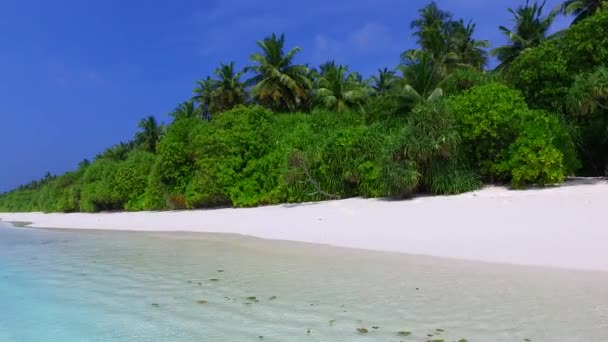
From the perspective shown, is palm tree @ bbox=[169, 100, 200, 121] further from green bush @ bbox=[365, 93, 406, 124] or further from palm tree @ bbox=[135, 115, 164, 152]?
green bush @ bbox=[365, 93, 406, 124]

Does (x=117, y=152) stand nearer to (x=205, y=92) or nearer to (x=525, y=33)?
(x=205, y=92)

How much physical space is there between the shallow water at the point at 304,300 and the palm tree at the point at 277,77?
2432 cm

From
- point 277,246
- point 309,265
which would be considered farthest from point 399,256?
point 277,246

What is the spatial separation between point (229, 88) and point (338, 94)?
1073 cm

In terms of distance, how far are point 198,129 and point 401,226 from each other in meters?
15.7

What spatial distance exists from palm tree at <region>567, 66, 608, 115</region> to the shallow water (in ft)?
31.9

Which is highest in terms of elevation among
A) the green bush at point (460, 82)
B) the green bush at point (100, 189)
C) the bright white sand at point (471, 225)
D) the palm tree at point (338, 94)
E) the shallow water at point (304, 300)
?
the palm tree at point (338, 94)

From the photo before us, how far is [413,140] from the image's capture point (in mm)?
14508

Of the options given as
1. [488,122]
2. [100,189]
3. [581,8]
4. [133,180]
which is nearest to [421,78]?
[488,122]

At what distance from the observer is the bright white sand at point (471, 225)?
775 centimetres

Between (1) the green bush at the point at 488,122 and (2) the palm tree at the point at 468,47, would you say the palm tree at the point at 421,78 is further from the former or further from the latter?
(2) the palm tree at the point at 468,47

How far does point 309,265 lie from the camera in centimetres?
787

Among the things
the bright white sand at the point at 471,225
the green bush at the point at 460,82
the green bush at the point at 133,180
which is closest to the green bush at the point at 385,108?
the green bush at the point at 460,82

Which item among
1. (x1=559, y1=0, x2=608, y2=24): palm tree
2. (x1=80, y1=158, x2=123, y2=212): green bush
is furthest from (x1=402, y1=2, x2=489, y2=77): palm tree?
(x1=80, y1=158, x2=123, y2=212): green bush
